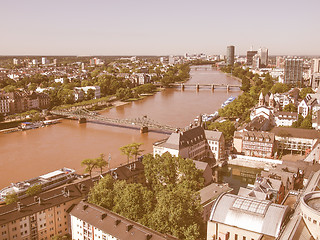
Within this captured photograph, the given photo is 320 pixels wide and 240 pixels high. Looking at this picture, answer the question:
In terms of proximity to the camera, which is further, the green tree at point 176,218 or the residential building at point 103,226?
the green tree at point 176,218

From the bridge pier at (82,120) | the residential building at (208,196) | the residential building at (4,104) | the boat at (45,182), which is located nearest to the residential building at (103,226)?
the residential building at (208,196)

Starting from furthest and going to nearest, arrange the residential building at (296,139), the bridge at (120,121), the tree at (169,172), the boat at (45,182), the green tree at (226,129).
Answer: the bridge at (120,121), the green tree at (226,129), the residential building at (296,139), the boat at (45,182), the tree at (169,172)

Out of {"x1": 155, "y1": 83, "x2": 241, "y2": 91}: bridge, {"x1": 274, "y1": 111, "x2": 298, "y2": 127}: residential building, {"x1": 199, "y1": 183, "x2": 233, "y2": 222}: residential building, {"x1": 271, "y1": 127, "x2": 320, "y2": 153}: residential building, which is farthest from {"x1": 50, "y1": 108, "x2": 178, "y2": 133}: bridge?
{"x1": 155, "y1": 83, "x2": 241, "y2": 91}: bridge

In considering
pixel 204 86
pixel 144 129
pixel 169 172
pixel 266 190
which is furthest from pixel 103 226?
pixel 204 86

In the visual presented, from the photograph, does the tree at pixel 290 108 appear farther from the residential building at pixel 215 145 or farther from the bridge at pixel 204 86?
the bridge at pixel 204 86

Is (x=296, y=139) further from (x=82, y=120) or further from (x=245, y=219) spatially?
(x=82, y=120)
